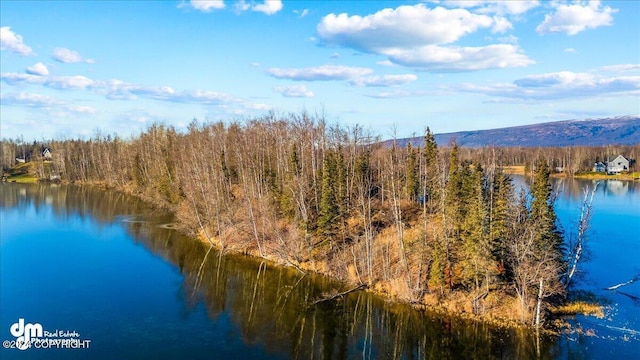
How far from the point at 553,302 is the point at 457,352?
479 inches

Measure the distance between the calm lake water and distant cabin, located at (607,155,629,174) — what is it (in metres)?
111

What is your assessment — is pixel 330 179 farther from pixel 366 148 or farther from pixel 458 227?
pixel 366 148

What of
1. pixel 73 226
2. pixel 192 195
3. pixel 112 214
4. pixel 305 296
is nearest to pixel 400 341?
pixel 305 296

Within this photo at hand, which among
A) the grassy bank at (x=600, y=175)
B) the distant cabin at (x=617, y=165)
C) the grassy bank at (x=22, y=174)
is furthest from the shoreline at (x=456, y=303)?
the distant cabin at (x=617, y=165)

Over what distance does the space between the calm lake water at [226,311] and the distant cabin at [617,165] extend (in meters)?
111

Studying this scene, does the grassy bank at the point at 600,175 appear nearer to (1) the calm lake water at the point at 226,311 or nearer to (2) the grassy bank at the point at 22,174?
(1) the calm lake water at the point at 226,311

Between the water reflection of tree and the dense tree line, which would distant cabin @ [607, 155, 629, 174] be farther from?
the water reflection of tree

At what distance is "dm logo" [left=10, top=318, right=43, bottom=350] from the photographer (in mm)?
29109

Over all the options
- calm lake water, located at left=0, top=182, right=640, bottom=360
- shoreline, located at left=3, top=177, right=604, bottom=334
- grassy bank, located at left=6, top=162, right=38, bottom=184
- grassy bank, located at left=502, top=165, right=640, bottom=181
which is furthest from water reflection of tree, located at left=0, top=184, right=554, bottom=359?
grassy bank, located at left=502, top=165, right=640, bottom=181

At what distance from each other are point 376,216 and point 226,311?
75.3ft

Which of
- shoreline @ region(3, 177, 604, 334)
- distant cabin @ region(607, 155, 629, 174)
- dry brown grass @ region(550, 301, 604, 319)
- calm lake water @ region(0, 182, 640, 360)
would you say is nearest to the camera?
calm lake water @ region(0, 182, 640, 360)

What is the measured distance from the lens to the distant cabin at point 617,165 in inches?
6011

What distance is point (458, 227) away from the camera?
41.0m

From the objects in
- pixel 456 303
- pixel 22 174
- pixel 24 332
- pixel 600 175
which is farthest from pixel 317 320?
pixel 22 174
